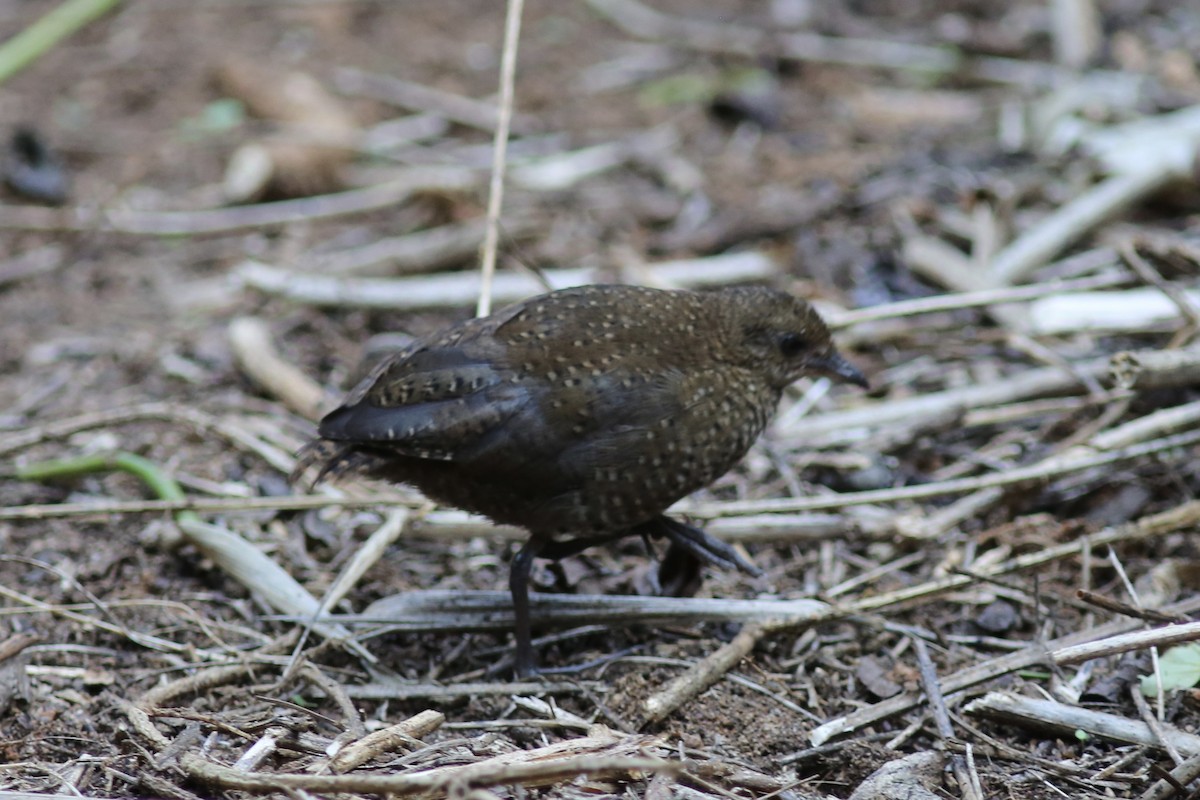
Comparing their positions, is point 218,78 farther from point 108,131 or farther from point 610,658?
point 610,658

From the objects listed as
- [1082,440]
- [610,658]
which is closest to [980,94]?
[1082,440]

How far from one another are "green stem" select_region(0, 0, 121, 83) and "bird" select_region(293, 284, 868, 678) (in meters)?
4.63

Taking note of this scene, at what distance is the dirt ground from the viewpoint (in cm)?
364

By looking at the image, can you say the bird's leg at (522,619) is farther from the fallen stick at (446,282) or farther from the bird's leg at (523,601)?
the fallen stick at (446,282)

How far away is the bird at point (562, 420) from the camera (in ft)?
12.6

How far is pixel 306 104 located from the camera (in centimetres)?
793

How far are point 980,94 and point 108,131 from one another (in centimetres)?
531

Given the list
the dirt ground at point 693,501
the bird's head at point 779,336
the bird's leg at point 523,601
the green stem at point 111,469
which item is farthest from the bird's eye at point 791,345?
the green stem at point 111,469

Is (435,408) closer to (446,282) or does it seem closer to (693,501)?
(693,501)

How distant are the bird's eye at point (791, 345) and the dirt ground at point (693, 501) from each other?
594 millimetres

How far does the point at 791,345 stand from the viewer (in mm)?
4457

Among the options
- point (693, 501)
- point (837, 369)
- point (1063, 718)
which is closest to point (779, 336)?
point (837, 369)

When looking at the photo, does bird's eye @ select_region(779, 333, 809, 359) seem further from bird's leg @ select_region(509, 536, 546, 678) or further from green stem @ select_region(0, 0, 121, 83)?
green stem @ select_region(0, 0, 121, 83)

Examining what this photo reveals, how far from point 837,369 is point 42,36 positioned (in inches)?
215
